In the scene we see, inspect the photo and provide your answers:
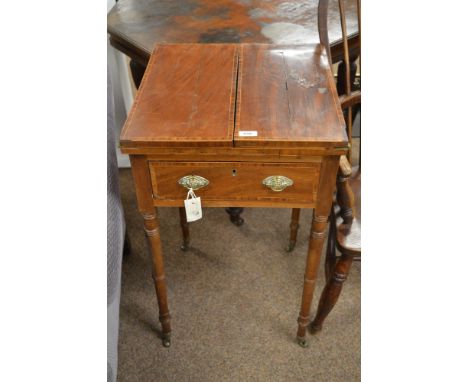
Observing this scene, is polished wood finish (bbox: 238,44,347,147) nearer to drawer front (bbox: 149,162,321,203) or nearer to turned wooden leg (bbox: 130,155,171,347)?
drawer front (bbox: 149,162,321,203)

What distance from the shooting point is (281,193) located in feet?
2.98

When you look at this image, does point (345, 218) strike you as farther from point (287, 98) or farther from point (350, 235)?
point (287, 98)

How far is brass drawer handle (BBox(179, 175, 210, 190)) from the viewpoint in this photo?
88 cm

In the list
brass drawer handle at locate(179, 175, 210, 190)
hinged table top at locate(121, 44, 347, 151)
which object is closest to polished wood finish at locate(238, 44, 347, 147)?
hinged table top at locate(121, 44, 347, 151)

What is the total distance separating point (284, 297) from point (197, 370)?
1.25 feet

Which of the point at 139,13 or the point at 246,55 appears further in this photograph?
the point at 139,13

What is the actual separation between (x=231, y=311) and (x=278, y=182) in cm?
67

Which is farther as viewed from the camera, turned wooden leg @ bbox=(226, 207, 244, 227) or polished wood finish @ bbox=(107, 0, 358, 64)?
turned wooden leg @ bbox=(226, 207, 244, 227)

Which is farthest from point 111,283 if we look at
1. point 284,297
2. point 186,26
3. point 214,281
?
point 186,26

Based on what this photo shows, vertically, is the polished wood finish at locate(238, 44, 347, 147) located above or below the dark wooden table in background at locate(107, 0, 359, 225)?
below

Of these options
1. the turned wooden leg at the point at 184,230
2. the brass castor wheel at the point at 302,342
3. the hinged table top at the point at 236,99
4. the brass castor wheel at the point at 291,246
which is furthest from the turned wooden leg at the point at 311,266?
the turned wooden leg at the point at 184,230

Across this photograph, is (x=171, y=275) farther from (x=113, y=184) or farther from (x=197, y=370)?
(x=113, y=184)

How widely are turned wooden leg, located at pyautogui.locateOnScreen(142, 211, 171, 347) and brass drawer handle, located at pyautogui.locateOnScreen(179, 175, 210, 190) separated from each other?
0.44ft

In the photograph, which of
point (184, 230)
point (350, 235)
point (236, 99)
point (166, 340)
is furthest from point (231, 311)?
point (236, 99)
